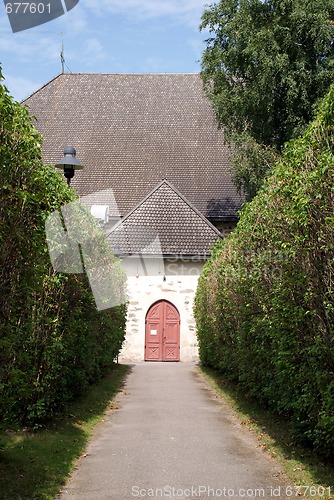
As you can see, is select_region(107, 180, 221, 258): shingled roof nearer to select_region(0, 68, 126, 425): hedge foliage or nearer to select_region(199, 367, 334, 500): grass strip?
select_region(0, 68, 126, 425): hedge foliage

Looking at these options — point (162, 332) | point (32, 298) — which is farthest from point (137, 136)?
point (32, 298)

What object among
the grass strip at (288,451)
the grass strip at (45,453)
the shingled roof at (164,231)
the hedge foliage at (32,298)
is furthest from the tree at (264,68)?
the grass strip at (45,453)

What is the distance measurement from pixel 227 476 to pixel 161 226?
17344mm

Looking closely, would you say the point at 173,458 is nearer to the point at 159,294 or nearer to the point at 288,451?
the point at 288,451

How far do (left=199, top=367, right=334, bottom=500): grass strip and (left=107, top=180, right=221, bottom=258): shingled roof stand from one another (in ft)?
38.0

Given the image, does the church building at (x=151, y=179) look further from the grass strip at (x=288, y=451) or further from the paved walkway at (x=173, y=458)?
the grass strip at (x=288, y=451)

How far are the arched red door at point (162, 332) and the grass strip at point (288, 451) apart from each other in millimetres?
12152

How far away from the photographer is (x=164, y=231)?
23.2 meters

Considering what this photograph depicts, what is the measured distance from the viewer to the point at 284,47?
19.6 m

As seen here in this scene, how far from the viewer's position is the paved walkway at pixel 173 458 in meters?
5.84

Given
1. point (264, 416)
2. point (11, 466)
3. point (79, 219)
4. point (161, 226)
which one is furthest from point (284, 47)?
point (11, 466)

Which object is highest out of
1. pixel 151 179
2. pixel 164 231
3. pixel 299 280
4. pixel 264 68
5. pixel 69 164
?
pixel 264 68

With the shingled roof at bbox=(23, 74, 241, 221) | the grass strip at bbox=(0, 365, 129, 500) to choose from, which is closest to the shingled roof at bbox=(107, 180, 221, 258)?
the shingled roof at bbox=(23, 74, 241, 221)

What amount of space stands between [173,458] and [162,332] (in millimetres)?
17006
